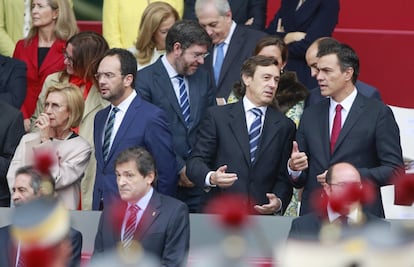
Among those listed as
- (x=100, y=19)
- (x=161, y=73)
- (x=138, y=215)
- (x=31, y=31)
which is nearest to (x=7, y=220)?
(x=138, y=215)

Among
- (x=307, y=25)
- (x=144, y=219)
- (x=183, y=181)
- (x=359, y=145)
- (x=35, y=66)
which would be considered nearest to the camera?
(x=144, y=219)

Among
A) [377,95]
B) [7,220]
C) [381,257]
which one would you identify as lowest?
[7,220]

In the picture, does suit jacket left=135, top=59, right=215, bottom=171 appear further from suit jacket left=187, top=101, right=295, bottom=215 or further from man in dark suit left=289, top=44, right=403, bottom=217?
man in dark suit left=289, top=44, right=403, bottom=217

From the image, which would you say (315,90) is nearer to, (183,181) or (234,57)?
(234,57)

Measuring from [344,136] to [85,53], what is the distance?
2.26 meters

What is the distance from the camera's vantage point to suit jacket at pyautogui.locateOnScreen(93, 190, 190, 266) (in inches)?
255

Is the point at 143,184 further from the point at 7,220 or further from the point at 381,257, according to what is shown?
the point at 381,257

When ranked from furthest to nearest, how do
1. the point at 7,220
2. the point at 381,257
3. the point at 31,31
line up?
the point at 31,31 → the point at 7,220 → the point at 381,257

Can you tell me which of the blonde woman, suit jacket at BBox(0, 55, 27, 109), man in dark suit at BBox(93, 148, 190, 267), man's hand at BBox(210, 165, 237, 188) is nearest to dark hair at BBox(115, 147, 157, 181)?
man in dark suit at BBox(93, 148, 190, 267)

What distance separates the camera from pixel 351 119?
23.4 ft

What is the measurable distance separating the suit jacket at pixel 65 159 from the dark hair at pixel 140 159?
0.90m

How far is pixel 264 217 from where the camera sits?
6.77m

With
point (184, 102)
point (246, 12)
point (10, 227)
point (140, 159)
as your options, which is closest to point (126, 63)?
point (184, 102)

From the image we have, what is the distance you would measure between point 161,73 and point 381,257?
19.0 ft
